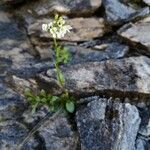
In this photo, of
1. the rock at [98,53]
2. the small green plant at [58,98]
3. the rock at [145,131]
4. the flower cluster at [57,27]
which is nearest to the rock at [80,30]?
the rock at [98,53]

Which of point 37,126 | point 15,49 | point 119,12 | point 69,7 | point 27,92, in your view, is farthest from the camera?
point 69,7

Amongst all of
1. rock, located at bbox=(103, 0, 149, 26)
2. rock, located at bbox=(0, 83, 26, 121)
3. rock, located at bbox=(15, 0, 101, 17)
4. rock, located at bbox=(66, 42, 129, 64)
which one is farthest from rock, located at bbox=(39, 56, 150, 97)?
rock, located at bbox=(15, 0, 101, 17)

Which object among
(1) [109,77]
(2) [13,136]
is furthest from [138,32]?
(2) [13,136]

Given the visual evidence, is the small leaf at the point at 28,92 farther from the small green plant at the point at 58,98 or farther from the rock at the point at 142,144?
the rock at the point at 142,144

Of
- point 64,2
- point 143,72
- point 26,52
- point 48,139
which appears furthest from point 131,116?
point 64,2

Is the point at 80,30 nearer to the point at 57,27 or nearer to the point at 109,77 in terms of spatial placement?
the point at 109,77

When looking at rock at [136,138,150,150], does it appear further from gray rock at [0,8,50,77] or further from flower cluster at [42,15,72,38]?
gray rock at [0,8,50,77]
